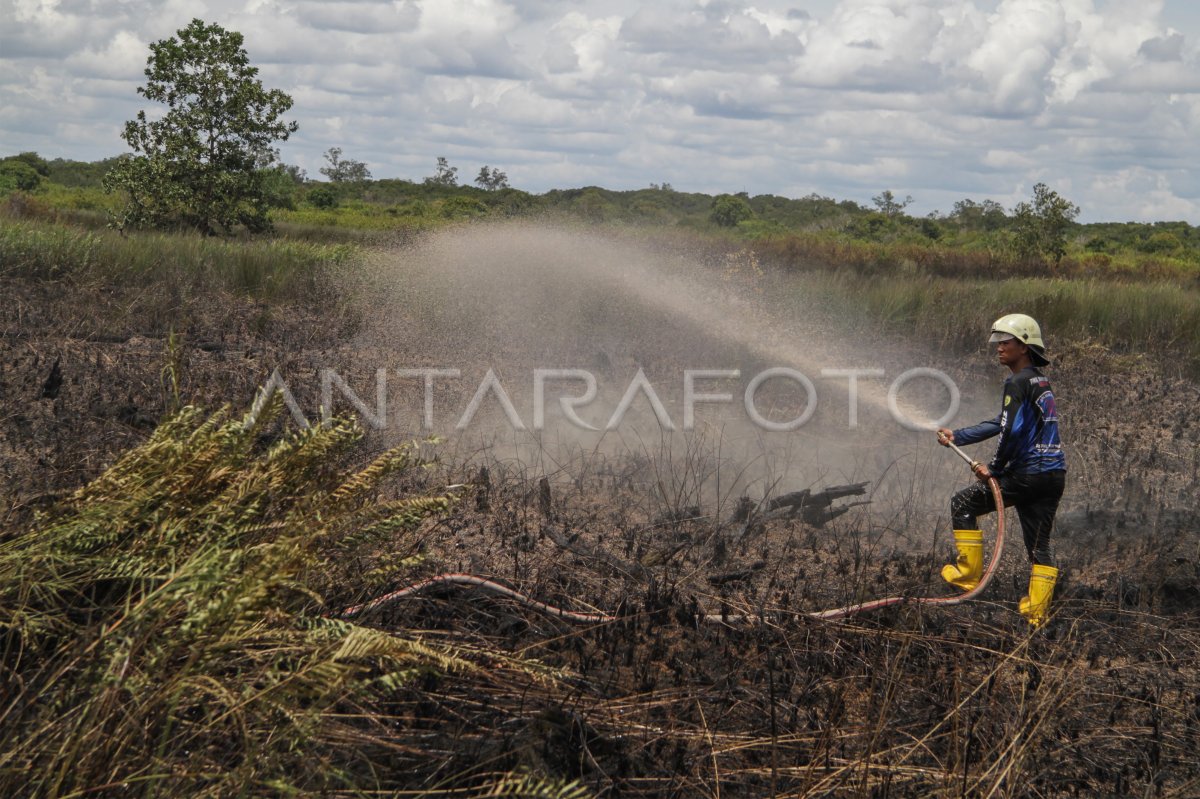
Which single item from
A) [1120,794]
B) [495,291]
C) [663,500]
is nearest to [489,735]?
[1120,794]

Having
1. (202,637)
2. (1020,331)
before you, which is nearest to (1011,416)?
(1020,331)

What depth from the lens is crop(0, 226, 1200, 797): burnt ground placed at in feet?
12.1

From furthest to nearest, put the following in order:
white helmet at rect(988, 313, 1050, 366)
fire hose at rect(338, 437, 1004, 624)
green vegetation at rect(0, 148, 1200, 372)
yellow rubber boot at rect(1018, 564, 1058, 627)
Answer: green vegetation at rect(0, 148, 1200, 372) < white helmet at rect(988, 313, 1050, 366) < yellow rubber boot at rect(1018, 564, 1058, 627) < fire hose at rect(338, 437, 1004, 624)

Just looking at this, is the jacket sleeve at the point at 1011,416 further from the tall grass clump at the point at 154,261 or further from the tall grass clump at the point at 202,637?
the tall grass clump at the point at 154,261

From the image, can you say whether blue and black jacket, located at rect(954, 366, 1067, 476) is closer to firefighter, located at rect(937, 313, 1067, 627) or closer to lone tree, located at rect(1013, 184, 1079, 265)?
firefighter, located at rect(937, 313, 1067, 627)

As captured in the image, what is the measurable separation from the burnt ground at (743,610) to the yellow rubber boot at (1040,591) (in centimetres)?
10

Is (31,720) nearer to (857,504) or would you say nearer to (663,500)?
(663,500)

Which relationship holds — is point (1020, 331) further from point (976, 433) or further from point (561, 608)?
point (561, 608)

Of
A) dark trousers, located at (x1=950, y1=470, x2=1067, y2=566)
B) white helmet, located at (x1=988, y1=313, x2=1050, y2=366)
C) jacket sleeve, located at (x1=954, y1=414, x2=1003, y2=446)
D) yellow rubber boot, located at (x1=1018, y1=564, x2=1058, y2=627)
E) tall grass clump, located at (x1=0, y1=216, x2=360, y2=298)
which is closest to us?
yellow rubber boot, located at (x1=1018, y1=564, x2=1058, y2=627)

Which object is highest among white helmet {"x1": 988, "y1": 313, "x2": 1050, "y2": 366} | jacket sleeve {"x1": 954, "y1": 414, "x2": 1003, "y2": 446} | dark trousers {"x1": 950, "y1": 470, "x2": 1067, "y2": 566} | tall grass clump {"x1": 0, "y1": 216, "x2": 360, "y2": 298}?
white helmet {"x1": 988, "y1": 313, "x2": 1050, "y2": 366}

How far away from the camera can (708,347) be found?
12.1m

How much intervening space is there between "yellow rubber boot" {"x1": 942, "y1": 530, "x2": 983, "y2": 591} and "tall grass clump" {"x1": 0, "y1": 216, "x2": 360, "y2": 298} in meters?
8.71

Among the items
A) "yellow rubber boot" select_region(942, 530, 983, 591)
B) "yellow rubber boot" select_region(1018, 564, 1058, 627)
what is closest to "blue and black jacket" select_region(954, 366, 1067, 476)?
"yellow rubber boot" select_region(942, 530, 983, 591)

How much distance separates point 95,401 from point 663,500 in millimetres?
3857
